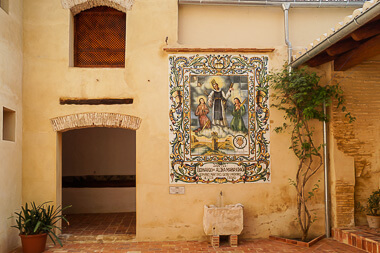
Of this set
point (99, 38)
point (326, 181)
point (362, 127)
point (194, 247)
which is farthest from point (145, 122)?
point (362, 127)

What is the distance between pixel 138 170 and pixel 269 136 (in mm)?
2719

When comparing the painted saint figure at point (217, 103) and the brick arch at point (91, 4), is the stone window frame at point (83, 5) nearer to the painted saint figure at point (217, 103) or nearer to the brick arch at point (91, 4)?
the brick arch at point (91, 4)

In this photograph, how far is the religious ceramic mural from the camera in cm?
725

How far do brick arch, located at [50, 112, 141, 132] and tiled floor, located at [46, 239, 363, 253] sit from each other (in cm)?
226

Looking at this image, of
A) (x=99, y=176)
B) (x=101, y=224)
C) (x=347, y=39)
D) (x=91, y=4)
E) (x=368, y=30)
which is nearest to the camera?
(x=368, y=30)

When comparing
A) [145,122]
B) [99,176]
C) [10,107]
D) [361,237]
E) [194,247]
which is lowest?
[194,247]

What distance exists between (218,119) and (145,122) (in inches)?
57.6

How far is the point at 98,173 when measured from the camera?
420 inches

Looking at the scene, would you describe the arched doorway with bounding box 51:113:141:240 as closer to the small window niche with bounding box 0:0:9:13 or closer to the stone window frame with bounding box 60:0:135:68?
the stone window frame with bounding box 60:0:135:68

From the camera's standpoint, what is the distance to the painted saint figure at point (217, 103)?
24.0ft

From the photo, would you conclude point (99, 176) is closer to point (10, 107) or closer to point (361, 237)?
point (10, 107)

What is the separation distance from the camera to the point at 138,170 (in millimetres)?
7188

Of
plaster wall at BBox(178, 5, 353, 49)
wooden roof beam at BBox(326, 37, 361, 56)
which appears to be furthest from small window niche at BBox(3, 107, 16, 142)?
wooden roof beam at BBox(326, 37, 361, 56)

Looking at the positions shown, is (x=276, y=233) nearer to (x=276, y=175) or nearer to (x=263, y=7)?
(x=276, y=175)
